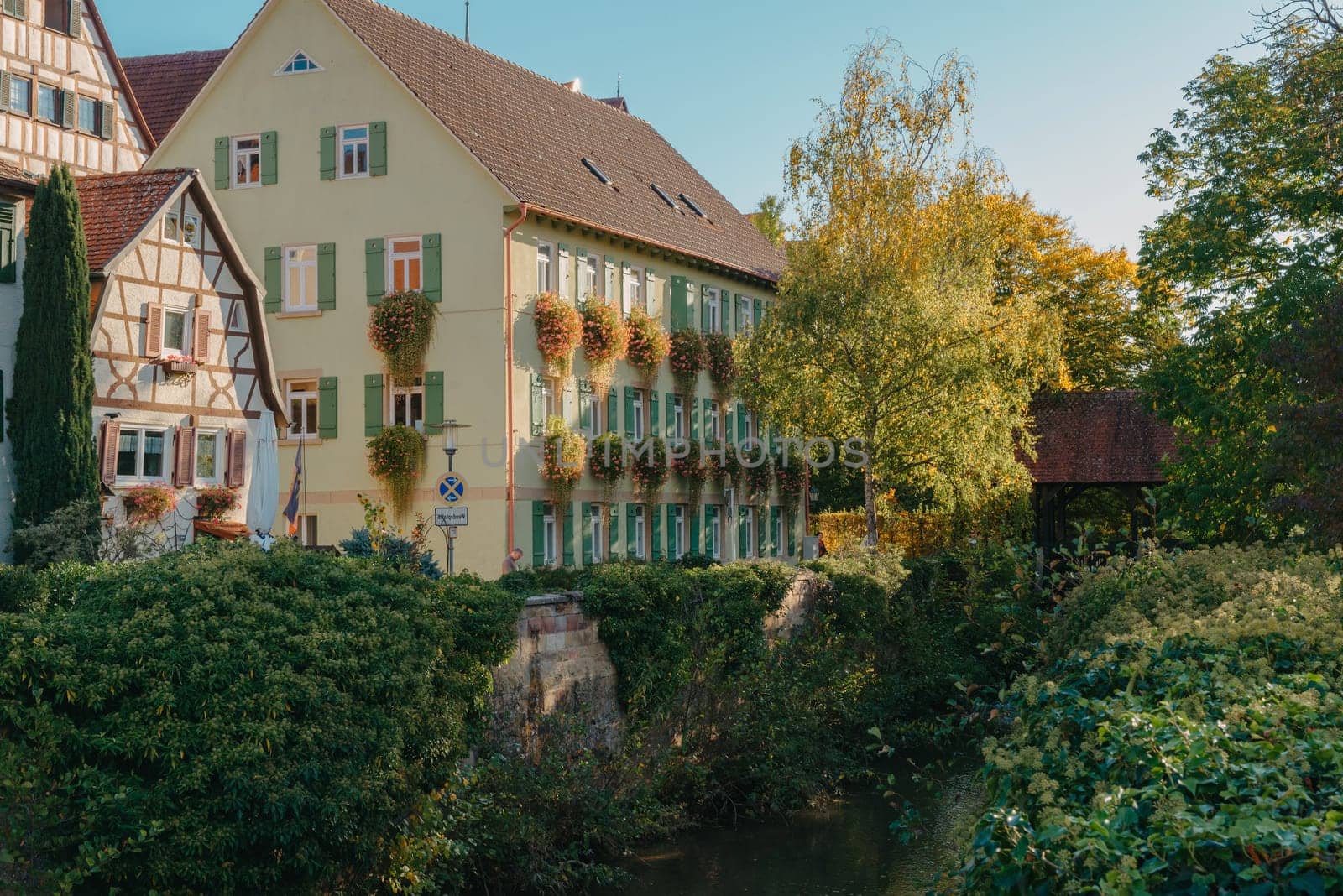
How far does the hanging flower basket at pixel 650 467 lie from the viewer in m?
33.8

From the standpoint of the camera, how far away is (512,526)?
29.5 m

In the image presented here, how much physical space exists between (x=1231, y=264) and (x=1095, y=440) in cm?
1391

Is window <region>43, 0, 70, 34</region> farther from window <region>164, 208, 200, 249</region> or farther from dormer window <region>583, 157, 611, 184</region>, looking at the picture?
dormer window <region>583, 157, 611, 184</region>

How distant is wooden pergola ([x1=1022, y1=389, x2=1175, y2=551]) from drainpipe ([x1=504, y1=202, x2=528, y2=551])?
14.2 m

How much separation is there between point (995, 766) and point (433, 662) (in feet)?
24.9

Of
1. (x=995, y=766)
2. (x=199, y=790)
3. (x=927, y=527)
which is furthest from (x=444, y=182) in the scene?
(x=995, y=766)

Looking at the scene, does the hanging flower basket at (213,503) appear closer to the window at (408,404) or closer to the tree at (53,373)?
the tree at (53,373)

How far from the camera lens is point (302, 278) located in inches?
1238

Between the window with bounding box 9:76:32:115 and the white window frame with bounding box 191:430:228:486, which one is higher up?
the window with bounding box 9:76:32:115

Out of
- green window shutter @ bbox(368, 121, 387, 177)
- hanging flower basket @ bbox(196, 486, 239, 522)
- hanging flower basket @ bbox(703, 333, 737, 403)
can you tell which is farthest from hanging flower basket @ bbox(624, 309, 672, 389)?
hanging flower basket @ bbox(196, 486, 239, 522)

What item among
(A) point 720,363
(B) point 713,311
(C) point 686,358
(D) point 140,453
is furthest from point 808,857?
(B) point 713,311

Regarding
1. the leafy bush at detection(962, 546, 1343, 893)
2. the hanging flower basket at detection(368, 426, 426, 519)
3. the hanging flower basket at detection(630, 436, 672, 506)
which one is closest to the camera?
the leafy bush at detection(962, 546, 1343, 893)

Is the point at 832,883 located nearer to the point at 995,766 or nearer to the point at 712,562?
the point at 712,562

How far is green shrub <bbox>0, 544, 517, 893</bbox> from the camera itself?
10.0m
